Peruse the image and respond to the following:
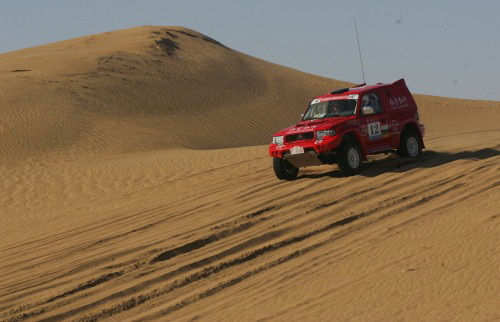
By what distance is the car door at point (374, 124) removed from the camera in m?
15.0

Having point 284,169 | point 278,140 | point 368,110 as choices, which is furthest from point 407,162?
point 278,140

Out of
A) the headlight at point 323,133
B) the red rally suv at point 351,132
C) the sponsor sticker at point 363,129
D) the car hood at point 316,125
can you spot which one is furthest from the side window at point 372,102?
the headlight at point 323,133

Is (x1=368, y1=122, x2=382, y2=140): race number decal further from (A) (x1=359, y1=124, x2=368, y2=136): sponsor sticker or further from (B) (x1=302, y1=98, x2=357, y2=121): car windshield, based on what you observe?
(B) (x1=302, y1=98, x2=357, y2=121): car windshield

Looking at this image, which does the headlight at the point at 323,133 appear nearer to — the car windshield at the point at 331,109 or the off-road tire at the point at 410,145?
the car windshield at the point at 331,109

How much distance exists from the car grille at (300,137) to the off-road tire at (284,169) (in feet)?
1.39

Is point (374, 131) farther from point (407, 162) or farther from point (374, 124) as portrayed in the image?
point (407, 162)

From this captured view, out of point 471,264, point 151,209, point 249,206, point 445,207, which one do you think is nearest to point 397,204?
point 445,207

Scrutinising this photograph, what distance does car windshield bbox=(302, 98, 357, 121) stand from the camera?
15.2 meters

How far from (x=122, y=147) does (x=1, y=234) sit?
14.2m

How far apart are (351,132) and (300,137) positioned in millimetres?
888

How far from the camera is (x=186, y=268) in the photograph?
1019 centimetres

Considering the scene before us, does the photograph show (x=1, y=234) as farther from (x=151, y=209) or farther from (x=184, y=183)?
(x=184, y=183)

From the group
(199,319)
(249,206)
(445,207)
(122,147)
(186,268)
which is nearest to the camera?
(199,319)

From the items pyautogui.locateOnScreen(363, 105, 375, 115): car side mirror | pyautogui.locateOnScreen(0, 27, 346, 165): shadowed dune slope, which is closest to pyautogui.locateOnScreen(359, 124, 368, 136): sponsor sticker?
pyautogui.locateOnScreen(363, 105, 375, 115): car side mirror
